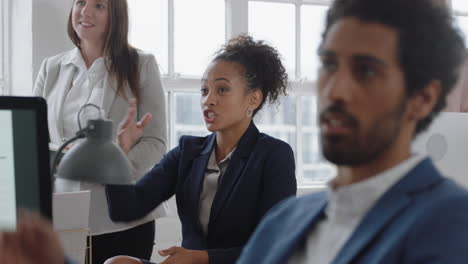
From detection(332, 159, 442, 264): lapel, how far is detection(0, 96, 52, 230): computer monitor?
0.57 m

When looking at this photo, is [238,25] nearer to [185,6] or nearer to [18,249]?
[185,6]

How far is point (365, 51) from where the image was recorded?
3.00 ft

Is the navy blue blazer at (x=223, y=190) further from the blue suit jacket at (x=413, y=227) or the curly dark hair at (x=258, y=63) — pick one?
the blue suit jacket at (x=413, y=227)

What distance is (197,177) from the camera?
1.99m

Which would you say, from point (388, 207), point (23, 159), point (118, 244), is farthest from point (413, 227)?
point (118, 244)

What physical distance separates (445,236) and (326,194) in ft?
1.16

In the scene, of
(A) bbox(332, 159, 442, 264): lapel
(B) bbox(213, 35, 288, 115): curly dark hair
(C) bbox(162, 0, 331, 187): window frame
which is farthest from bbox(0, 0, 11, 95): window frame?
(A) bbox(332, 159, 442, 264): lapel

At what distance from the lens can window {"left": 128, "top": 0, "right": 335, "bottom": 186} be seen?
338 centimetres

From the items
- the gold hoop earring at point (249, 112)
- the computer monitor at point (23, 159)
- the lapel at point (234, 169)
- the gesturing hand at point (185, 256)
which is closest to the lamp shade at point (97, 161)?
the computer monitor at point (23, 159)

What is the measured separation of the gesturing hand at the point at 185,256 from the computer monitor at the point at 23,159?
663 mm

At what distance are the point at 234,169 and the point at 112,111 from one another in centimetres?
54

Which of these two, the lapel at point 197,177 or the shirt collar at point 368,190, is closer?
the shirt collar at point 368,190

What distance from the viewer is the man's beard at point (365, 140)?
35.4 inches

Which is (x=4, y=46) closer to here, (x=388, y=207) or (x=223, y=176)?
(x=223, y=176)
